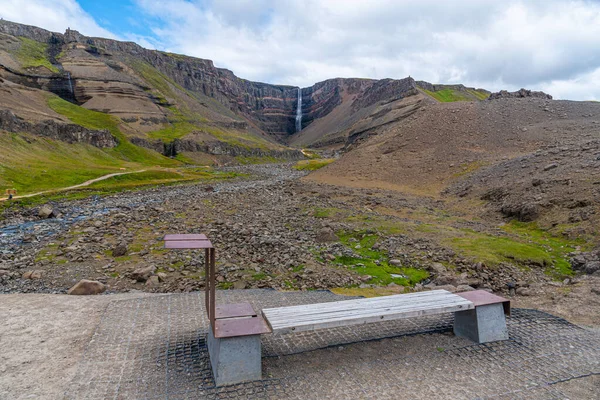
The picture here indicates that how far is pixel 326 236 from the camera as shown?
20.0 m

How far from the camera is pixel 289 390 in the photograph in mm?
6539

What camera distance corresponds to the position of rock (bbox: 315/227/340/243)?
19842mm

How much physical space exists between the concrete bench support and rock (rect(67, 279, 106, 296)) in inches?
438

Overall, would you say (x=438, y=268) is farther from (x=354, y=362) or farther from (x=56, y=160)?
(x=56, y=160)

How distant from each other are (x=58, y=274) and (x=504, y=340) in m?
16.7

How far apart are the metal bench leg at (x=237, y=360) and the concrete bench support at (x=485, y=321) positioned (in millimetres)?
4785

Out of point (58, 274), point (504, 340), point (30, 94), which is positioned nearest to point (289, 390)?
point (504, 340)

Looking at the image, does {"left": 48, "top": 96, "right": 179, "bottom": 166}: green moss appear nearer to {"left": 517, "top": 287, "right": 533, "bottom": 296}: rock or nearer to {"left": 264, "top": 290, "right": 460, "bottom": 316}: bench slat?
{"left": 517, "top": 287, "right": 533, "bottom": 296}: rock

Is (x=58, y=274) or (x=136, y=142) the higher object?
(x=136, y=142)

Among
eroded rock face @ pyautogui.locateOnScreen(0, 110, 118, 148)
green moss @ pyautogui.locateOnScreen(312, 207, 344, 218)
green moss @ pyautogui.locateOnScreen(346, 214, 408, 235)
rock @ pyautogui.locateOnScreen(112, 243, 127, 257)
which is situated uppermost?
eroded rock face @ pyautogui.locateOnScreen(0, 110, 118, 148)

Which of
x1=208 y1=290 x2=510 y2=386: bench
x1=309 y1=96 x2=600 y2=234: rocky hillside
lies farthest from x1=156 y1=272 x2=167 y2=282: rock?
x1=309 y1=96 x2=600 y2=234: rocky hillside

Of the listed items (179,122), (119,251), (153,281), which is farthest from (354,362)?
(179,122)

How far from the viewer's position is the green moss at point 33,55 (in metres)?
143

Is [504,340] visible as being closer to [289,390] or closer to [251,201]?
[289,390]
